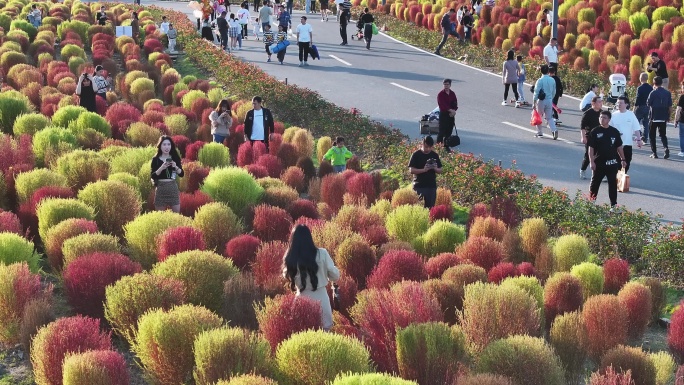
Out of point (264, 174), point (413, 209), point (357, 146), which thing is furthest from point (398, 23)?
point (413, 209)

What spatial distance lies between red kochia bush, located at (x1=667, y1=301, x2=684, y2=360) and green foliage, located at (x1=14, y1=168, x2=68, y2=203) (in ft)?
26.2

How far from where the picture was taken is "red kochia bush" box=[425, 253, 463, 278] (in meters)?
10.7

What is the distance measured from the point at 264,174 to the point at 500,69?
13.9 m

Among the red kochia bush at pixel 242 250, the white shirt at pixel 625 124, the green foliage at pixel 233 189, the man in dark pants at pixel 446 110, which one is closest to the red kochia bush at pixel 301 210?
the green foliage at pixel 233 189

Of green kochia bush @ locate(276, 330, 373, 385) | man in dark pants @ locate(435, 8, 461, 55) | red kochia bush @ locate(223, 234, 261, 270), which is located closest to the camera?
green kochia bush @ locate(276, 330, 373, 385)

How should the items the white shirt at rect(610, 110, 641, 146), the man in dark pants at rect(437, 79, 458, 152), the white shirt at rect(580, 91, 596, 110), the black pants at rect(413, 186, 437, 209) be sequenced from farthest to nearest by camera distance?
the white shirt at rect(580, 91, 596, 110), the man in dark pants at rect(437, 79, 458, 152), the white shirt at rect(610, 110, 641, 146), the black pants at rect(413, 186, 437, 209)

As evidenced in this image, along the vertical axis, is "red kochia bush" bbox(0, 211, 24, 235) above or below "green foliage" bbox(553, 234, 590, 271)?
below

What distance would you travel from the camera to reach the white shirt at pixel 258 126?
16906 millimetres

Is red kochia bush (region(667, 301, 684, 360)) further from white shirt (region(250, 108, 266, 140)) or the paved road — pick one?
white shirt (region(250, 108, 266, 140))

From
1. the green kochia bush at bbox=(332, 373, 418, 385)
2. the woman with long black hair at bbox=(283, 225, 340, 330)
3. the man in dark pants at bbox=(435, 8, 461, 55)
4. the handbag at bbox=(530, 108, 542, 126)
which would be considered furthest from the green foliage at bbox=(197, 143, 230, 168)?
the man in dark pants at bbox=(435, 8, 461, 55)

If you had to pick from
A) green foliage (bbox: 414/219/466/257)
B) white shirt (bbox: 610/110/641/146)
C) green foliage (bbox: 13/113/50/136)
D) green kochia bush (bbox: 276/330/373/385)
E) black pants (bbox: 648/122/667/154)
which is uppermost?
white shirt (bbox: 610/110/641/146)

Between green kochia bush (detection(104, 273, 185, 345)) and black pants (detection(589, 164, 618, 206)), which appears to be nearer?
green kochia bush (detection(104, 273, 185, 345))

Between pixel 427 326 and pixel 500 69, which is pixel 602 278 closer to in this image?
pixel 427 326

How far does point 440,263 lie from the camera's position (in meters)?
10.8
